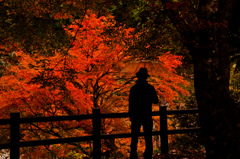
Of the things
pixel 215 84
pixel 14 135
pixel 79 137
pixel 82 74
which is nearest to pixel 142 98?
pixel 215 84

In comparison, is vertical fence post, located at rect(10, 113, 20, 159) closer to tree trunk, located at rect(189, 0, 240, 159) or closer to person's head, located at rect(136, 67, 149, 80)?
person's head, located at rect(136, 67, 149, 80)

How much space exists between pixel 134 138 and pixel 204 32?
278cm

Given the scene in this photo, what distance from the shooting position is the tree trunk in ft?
16.9

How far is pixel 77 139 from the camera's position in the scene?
6.03 metres

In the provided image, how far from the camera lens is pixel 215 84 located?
5.34 m

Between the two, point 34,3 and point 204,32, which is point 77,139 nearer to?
point 204,32

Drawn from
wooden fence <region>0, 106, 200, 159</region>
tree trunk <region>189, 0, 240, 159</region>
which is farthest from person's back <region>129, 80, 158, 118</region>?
tree trunk <region>189, 0, 240, 159</region>

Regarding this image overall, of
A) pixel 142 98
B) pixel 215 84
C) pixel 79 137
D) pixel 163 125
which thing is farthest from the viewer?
pixel 163 125

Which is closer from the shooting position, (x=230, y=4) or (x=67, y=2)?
(x=230, y=4)

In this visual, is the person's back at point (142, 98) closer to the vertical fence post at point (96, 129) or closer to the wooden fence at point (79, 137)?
the wooden fence at point (79, 137)

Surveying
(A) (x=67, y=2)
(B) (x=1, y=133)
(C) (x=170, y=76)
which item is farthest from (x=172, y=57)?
(B) (x=1, y=133)

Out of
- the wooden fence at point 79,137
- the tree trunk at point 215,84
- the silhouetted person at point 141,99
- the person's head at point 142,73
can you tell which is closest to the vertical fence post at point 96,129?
the wooden fence at point 79,137

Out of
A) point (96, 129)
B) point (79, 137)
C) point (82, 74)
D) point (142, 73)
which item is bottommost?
point (79, 137)

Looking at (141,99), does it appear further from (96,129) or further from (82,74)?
(82,74)
